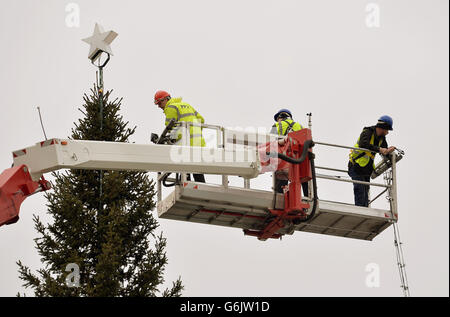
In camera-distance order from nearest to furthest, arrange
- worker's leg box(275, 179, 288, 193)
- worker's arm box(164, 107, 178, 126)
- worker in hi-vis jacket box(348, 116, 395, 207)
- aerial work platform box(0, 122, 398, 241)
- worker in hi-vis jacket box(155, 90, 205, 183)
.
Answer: aerial work platform box(0, 122, 398, 241)
worker in hi-vis jacket box(155, 90, 205, 183)
worker's arm box(164, 107, 178, 126)
worker's leg box(275, 179, 288, 193)
worker in hi-vis jacket box(348, 116, 395, 207)

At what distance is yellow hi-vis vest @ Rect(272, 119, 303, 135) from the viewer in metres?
19.3

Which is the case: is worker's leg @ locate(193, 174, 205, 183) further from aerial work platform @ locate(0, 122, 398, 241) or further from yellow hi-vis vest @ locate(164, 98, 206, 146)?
yellow hi-vis vest @ locate(164, 98, 206, 146)

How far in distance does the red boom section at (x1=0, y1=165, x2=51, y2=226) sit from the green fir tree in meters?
3.76

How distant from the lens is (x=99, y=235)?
20.3 metres

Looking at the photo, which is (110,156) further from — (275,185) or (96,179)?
(96,179)

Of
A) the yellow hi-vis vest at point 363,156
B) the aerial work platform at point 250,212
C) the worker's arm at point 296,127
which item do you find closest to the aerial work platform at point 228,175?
the aerial work platform at point 250,212

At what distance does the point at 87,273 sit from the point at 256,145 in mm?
4574

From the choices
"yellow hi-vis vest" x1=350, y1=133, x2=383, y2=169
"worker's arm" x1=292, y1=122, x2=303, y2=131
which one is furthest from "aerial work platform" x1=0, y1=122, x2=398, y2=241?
"worker's arm" x1=292, y1=122, x2=303, y2=131

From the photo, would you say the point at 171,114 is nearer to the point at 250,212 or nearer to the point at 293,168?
the point at 250,212

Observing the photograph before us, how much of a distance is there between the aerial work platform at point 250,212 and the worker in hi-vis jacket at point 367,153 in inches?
18.5

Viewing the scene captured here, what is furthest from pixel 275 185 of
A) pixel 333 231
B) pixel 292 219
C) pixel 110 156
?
pixel 110 156

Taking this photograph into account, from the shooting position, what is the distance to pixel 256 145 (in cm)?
1833

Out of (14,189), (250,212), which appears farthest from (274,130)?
(14,189)

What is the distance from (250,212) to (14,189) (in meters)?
5.11
